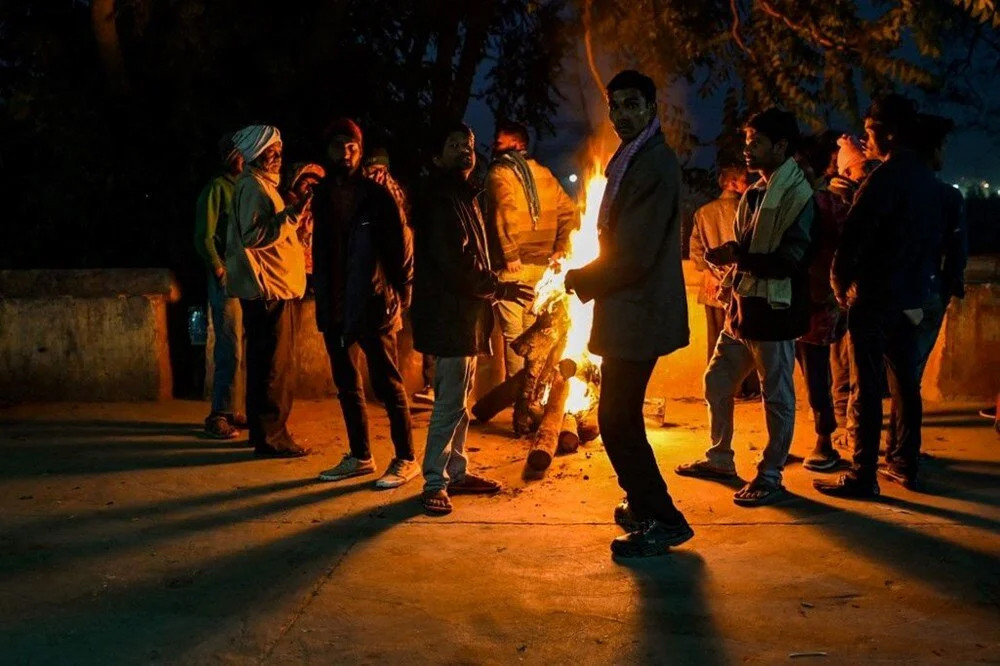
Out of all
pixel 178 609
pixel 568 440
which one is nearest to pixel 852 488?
pixel 568 440

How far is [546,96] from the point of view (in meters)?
14.3

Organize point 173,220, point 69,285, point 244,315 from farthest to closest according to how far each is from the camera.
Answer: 1. point 173,220
2. point 69,285
3. point 244,315

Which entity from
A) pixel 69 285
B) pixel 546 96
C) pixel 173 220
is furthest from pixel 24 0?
pixel 546 96

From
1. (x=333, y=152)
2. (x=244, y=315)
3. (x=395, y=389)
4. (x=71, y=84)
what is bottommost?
(x=395, y=389)

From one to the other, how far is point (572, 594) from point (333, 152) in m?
3.32

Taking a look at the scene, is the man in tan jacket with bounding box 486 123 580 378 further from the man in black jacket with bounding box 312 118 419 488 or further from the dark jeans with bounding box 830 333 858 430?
the dark jeans with bounding box 830 333 858 430

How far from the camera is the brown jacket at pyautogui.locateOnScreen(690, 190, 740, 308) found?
8680 millimetres

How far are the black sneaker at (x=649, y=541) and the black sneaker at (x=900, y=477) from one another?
1.87 meters

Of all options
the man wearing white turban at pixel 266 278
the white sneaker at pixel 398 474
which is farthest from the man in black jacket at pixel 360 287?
the man wearing white turban at pixel 266 278

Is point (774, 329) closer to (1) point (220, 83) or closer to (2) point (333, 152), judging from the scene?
(2) point (333, 152)

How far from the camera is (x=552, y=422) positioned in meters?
6.94

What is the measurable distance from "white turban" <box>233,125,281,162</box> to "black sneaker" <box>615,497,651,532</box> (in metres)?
3.48

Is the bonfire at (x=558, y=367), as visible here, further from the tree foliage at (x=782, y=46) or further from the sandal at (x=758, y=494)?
the tree foliage at (x=782, y=46)

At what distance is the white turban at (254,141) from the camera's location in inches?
266
